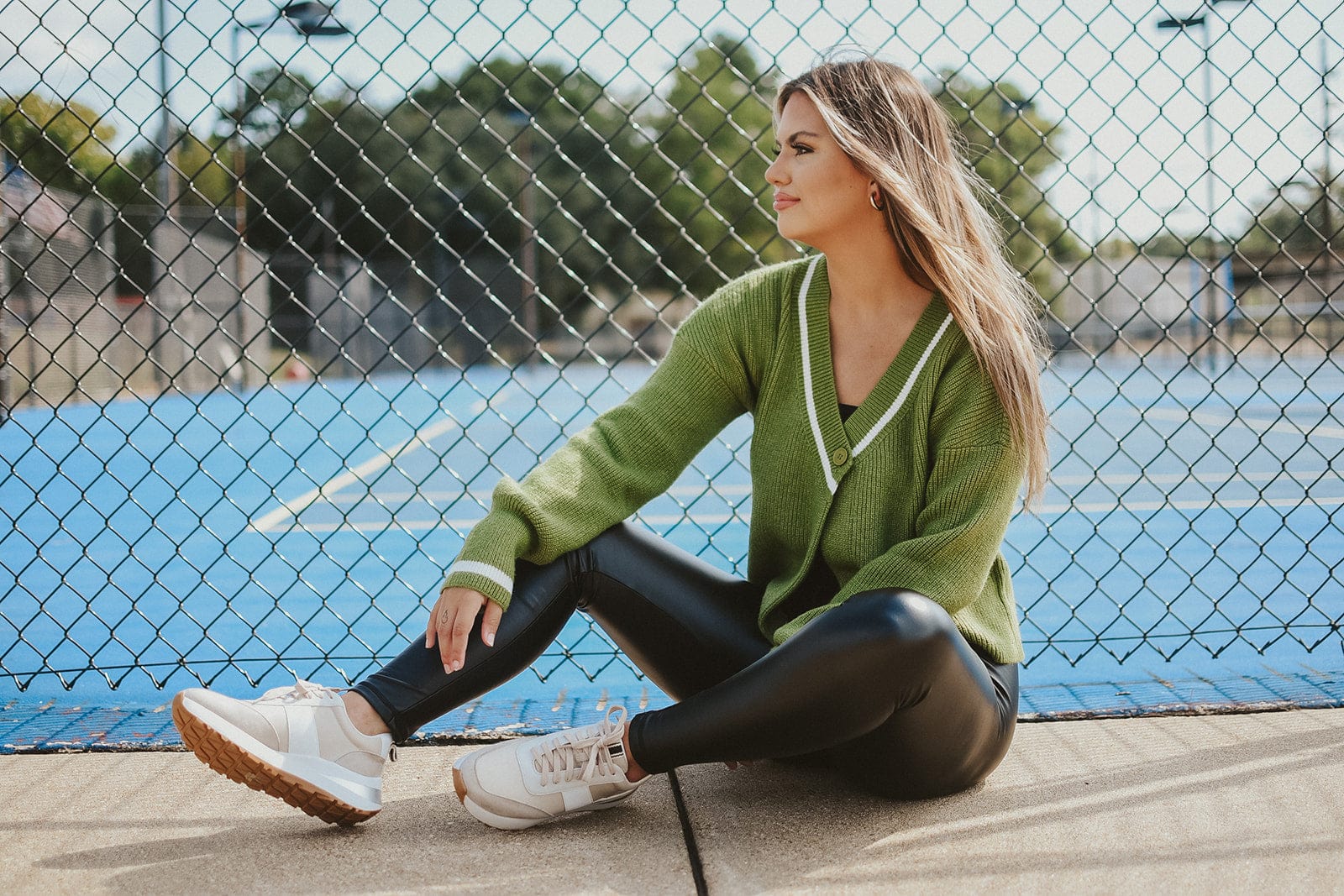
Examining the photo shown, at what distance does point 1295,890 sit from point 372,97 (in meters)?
33.0

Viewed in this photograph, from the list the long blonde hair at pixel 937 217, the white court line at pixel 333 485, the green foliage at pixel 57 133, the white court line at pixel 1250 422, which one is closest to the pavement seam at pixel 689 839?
the long blonde hair at pixel 937 217

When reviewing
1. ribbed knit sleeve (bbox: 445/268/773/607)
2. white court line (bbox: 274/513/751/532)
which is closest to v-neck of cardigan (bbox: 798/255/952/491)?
ribbed knit sleeve (bbox: 445/268/773/607)

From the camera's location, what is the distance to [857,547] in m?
1.85

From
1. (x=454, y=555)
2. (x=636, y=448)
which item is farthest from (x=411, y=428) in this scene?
(x=636, y=448)

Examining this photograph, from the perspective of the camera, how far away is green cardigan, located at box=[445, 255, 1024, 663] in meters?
1.75

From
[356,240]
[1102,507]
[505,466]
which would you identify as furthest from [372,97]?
[1102,507]

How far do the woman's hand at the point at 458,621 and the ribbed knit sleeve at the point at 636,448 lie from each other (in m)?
0.04

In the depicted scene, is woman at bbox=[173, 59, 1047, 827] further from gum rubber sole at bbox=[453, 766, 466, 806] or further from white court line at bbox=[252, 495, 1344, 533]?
white court line at bbox=[252, 495, 1344, 533]

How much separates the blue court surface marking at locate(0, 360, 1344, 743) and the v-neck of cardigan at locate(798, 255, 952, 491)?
91 centimetres

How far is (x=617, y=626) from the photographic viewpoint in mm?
1936

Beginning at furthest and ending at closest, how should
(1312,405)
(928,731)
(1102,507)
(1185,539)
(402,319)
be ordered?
1. (402,319)
2. (1312,405)
3. (1102,507)
4. (1185,539)
5. (928,731)

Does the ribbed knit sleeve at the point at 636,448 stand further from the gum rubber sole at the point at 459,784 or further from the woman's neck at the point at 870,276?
the gum rubber sole at the point at 459,784

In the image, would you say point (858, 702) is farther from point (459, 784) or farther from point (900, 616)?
point (459, 784)

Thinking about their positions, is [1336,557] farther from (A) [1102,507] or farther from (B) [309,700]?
(B) [309,700]
